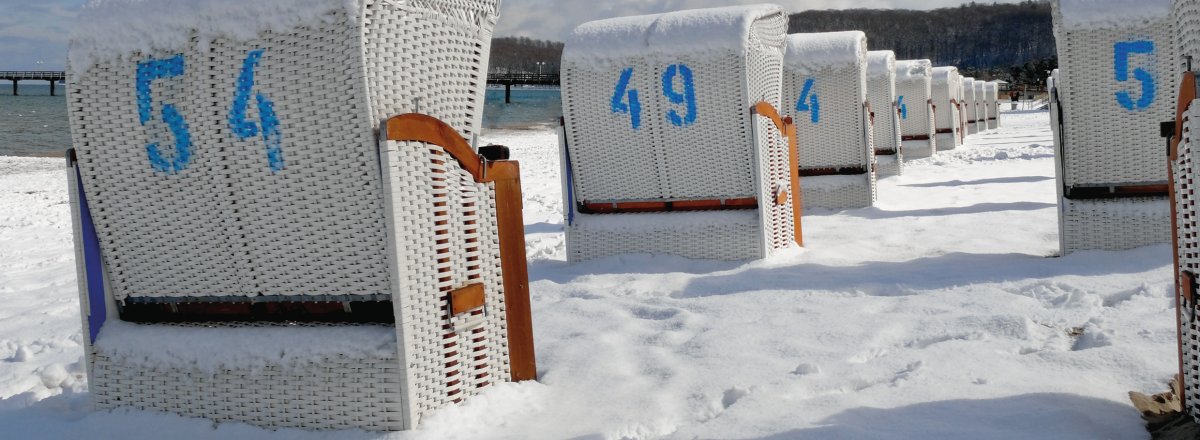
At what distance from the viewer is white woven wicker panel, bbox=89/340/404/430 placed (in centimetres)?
281

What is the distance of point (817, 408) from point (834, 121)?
6995mm

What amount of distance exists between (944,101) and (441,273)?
18.2m

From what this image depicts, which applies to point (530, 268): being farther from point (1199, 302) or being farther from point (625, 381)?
point (1199, 302)

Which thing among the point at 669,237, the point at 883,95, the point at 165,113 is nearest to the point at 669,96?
the point at 669,237

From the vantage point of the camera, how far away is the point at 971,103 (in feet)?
87.2

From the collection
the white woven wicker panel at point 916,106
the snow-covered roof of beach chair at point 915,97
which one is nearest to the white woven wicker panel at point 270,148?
the snow-covered roof of beach chair at point 915,97

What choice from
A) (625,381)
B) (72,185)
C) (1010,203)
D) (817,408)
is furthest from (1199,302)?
(1010,203)

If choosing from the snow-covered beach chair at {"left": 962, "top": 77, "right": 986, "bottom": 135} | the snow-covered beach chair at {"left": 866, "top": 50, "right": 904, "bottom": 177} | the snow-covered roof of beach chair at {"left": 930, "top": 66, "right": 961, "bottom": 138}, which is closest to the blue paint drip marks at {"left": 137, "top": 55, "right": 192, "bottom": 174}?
the snow-covered beach chair at {"left": 866, "top": 50, "right": 904, "bottom": 177}

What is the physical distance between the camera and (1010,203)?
8.77 m

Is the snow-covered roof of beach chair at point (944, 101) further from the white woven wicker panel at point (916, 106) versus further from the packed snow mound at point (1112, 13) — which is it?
the packed snow mound at point (1112, 13)

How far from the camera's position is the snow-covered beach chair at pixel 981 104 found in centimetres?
2722

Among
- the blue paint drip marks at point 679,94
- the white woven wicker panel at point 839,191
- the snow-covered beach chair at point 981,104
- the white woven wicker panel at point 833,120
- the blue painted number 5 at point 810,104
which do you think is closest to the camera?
the blue paint drip marks at point 679,94

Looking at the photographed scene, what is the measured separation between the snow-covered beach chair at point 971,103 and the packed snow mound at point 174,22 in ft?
78.0

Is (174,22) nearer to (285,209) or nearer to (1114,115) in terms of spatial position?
(285,209)
